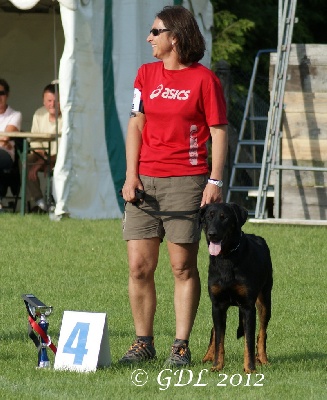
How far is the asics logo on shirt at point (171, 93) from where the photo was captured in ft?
21.6

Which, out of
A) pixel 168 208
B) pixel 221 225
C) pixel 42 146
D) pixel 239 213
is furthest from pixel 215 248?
pixel 42 146

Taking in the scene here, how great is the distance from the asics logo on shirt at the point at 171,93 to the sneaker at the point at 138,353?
1.42 meters

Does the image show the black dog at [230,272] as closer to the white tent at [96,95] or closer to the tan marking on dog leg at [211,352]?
the tan marking on dog leg at [211,352]

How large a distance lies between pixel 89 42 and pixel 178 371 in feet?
25.6

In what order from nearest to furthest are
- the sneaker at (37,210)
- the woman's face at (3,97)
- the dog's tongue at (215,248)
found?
the dog's tongue at (215,248) → the woman's face at (3,97) → the sneaker at (37,210)

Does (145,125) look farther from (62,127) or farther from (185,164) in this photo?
(62,127)

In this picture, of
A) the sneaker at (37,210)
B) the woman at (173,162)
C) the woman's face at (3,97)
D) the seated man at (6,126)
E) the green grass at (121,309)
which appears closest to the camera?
the green grass at (121,309)

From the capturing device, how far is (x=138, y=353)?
684 cm

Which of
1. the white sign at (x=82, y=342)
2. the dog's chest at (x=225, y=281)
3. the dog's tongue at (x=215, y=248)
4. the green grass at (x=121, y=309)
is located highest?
the dog's tongue at (x=215, y=248)

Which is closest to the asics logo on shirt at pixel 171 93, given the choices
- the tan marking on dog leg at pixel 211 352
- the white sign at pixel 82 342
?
the white sign at pixel 82 342

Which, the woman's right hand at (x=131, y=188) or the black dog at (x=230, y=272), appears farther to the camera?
the woman's right hand at (x=131, y=188)

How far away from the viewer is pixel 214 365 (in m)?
6.57

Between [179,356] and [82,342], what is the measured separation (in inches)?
23.3

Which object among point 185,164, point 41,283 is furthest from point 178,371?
point 41,283
